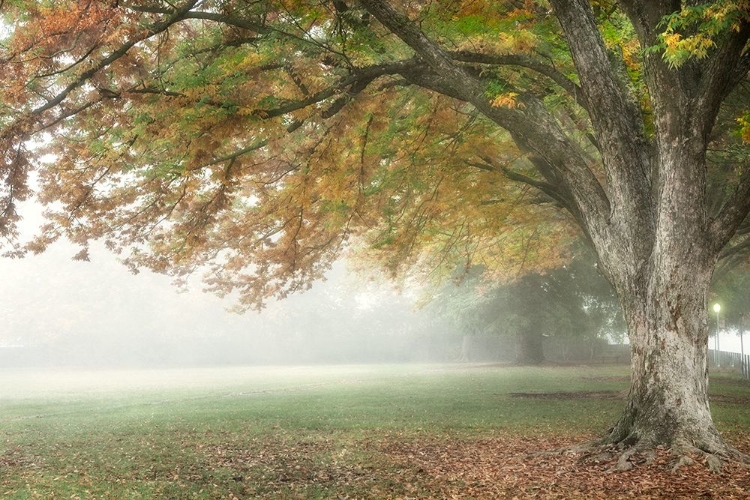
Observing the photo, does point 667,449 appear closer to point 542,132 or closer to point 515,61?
point 542,132

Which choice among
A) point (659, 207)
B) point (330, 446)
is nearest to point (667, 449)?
point (659, 207)

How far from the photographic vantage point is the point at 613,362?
41.6 metres

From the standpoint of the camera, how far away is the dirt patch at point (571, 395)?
59.1 ft

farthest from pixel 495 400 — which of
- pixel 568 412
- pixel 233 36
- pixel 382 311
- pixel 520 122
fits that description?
pixel 382 311

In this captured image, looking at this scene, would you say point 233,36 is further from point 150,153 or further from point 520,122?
point 520,122

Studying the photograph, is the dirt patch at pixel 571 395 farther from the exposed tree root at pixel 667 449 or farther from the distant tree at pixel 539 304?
the distant tree at pixel 539 304

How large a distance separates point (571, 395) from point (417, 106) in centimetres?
1055

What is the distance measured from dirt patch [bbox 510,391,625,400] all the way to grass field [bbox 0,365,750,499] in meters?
0.05

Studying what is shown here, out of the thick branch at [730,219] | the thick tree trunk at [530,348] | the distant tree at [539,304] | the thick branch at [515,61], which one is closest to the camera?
the thick branch at [730,219]

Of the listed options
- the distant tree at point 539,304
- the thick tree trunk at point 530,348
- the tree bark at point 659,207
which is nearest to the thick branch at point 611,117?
the tree bark at point 659,207

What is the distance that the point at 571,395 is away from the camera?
18.8 m

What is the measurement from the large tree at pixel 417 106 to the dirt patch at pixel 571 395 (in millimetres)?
7956

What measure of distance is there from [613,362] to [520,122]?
35.6 m

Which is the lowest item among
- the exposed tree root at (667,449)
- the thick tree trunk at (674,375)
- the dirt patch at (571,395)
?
the dirt patch at (571,395)
